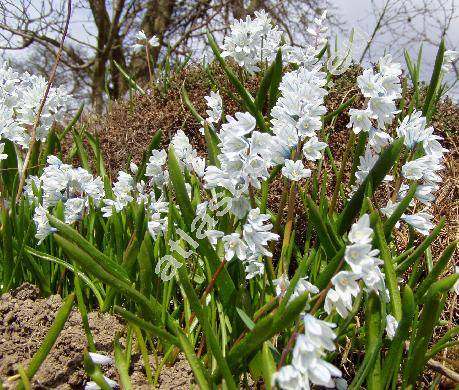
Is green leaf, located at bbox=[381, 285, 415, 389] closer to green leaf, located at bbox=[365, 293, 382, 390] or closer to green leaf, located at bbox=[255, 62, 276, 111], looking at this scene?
green leaf, located at bbox=[365, 293, 382, 390]

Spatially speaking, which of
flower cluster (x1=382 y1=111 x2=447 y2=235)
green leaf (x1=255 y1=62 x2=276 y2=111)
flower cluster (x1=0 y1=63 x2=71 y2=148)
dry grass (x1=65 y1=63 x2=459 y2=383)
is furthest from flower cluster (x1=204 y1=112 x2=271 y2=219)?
flower cluster (x1=0 y1=63 x2=71 y2=148)

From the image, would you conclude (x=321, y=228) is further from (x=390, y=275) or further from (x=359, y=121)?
(x=359, y=121)

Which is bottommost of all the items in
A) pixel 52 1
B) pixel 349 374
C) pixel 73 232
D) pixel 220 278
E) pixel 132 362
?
pixel 349 374

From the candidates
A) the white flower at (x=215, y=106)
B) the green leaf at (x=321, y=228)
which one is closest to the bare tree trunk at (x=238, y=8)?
the white flower at (x=215, y=106)

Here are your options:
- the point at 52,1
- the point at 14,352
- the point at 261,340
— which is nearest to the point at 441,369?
the point at 261,340

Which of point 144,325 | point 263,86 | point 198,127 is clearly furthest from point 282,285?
point 198,127

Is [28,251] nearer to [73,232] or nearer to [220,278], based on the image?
[73,232]

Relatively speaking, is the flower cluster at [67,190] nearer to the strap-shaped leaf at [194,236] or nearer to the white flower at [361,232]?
the strap-shaped leaf at [194,236]
